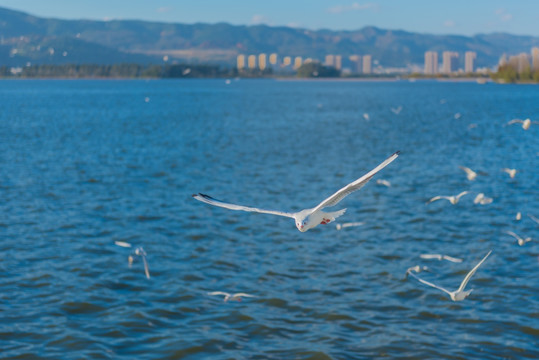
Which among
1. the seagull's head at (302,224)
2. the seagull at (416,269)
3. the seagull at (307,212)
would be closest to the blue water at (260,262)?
the seagull at (416,269)

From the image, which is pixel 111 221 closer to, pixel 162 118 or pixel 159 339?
pixel 159 339

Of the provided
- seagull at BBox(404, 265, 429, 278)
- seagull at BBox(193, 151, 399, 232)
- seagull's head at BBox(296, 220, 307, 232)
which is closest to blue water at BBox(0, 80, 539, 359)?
seagull at BBox(404, 265, 429, 278)

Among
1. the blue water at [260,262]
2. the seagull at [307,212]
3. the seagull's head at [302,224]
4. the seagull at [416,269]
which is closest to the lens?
the seagull at [307,212]

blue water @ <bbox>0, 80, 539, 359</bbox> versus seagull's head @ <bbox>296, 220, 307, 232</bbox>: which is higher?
seagull's head @ <bbox>296, 220, 307, 232</bbox>

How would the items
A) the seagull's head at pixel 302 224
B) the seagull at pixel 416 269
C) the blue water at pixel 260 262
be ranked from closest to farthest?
the seagull's head at pixel 302 224, the blue water at pixel 260 262, the seagull at pixel 416 269

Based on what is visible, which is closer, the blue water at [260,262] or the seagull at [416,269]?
the blue water at [260,262]

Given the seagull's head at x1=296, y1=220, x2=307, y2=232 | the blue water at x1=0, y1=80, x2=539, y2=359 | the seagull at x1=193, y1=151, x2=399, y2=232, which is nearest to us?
the seagull at x1=193, y1=151, x2=399, y2=232

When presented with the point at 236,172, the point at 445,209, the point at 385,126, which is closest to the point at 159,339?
the point at 445,209

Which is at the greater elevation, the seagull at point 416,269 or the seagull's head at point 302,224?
the seagull's head at point 302,224

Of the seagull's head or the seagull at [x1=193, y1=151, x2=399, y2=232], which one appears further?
the seagull's head

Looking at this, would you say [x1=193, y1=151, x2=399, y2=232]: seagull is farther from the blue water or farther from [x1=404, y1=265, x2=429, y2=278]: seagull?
[x1=404, y1=265, x2=429, y2=278]: seagull

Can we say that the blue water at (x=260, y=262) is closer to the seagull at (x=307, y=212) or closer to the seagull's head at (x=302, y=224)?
the seagull at (x=307, y=212)

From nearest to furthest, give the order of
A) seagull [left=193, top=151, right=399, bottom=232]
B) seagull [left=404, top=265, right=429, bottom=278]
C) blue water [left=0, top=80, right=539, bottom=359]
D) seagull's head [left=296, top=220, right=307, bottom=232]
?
seagull [left=193, top=151, right=399, bottom=232], seagull's head [left=296, top=220, right=307, bottom=232], blue water [left=0, top=80, right=539, bottom=359], seagull [left=404, top=265, right=429, bottom=278]

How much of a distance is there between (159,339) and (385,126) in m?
Result: 62.8
